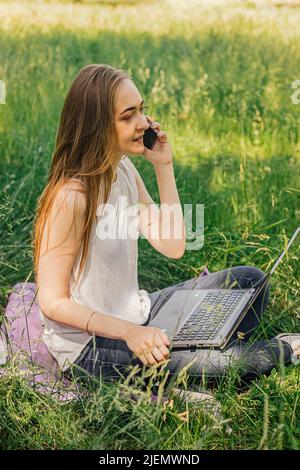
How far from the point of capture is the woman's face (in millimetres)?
2646

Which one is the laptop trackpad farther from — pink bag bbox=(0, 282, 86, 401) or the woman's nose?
the woman's nose

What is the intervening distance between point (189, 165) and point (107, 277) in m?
1.84

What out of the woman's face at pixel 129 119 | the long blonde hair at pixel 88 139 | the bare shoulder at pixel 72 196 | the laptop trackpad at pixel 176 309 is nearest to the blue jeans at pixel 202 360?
the laptop trackpad at pixel 176 309

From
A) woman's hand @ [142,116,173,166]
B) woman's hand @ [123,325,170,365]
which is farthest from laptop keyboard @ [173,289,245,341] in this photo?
woman's hand @ [142,116,173,166]

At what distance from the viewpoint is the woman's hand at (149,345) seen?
2.46 m

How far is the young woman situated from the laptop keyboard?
7 centimetres

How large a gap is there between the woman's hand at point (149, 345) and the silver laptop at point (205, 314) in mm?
154

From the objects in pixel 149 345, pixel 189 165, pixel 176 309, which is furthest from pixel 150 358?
pixel 189 165

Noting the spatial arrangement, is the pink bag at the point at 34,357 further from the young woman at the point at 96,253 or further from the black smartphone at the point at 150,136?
the black smartphone at the point at 150,136

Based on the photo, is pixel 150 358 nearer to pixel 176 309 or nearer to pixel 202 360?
pixel 202 360

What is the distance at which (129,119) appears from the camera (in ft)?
8.79
